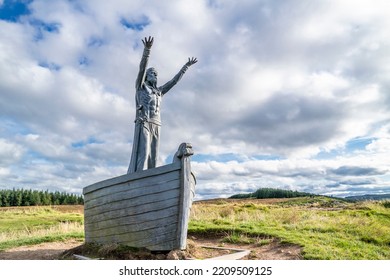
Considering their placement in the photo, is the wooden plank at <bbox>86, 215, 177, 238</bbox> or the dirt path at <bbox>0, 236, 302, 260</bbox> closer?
the wooden plank at <bbox>86, 215, 177, 238</bbox>

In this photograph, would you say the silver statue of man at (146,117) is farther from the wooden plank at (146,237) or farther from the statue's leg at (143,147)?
the wooden plank at (146,237)

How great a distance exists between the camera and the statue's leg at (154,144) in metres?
9.96

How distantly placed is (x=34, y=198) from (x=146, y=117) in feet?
251

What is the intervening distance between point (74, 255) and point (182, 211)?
3.84m

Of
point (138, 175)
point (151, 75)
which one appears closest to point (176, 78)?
point (151, 75)

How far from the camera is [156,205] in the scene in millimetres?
8305

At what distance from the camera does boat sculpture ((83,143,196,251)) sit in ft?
27.0

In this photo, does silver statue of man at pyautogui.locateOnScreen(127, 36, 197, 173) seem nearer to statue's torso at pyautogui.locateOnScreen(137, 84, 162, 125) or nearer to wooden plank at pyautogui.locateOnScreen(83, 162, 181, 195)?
statue's torso at pyautogui.locateOnScreen(137, 84, 162, 125)

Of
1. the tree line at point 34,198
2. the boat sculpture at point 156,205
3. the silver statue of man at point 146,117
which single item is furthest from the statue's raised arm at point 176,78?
the tree line at point 34,198

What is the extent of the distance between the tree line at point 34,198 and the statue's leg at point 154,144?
71379 mm

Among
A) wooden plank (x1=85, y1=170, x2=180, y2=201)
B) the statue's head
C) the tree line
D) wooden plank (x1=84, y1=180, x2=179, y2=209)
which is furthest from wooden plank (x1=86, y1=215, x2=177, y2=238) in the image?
the tree line

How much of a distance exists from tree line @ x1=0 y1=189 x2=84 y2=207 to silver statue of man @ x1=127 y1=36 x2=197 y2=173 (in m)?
71.4

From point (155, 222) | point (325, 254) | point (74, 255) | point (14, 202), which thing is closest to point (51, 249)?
point (74, 255)
